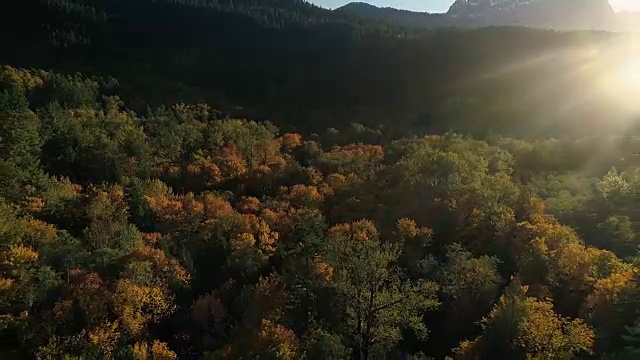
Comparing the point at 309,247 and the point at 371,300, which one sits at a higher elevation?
the point at 371,300

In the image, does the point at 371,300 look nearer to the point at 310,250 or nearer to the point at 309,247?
the point at 310,250

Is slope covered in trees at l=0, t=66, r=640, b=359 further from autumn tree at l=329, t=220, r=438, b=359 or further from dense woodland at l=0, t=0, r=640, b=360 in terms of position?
dense woodland at l=0, t=0, r=640, b=360

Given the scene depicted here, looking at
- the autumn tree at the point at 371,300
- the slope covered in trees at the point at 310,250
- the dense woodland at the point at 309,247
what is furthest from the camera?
the slope covered in trees at the point at 310,250

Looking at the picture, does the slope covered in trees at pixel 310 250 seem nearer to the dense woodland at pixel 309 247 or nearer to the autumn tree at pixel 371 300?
the autumn tree at pixel 371 300

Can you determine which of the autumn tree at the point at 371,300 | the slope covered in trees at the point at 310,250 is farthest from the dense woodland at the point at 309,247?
the slope covered in trees at the point at 310,250

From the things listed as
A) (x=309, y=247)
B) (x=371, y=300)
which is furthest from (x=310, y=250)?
(x=371, y=300)

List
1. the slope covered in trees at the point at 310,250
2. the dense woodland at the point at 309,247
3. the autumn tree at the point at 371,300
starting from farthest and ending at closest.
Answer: the slope covered in trees at the point at 310,250, the dense woodland at the point at 309,247, the autumn tree at the point at 371,300

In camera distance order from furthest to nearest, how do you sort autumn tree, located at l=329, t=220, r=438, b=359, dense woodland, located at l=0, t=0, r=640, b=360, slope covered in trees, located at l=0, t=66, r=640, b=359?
slope covered in trees, located at l=0, t=66, r=640, b=359
dense woodland, located at l=0, t=0, r=640, b=360
autumn tree, located at l=329, t=220, r=438, b=359

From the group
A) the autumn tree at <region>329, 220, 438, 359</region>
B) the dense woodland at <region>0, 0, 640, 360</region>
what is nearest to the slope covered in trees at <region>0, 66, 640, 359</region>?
Answer: the autumn tree at <region>329, 220, 438, 359</region>
